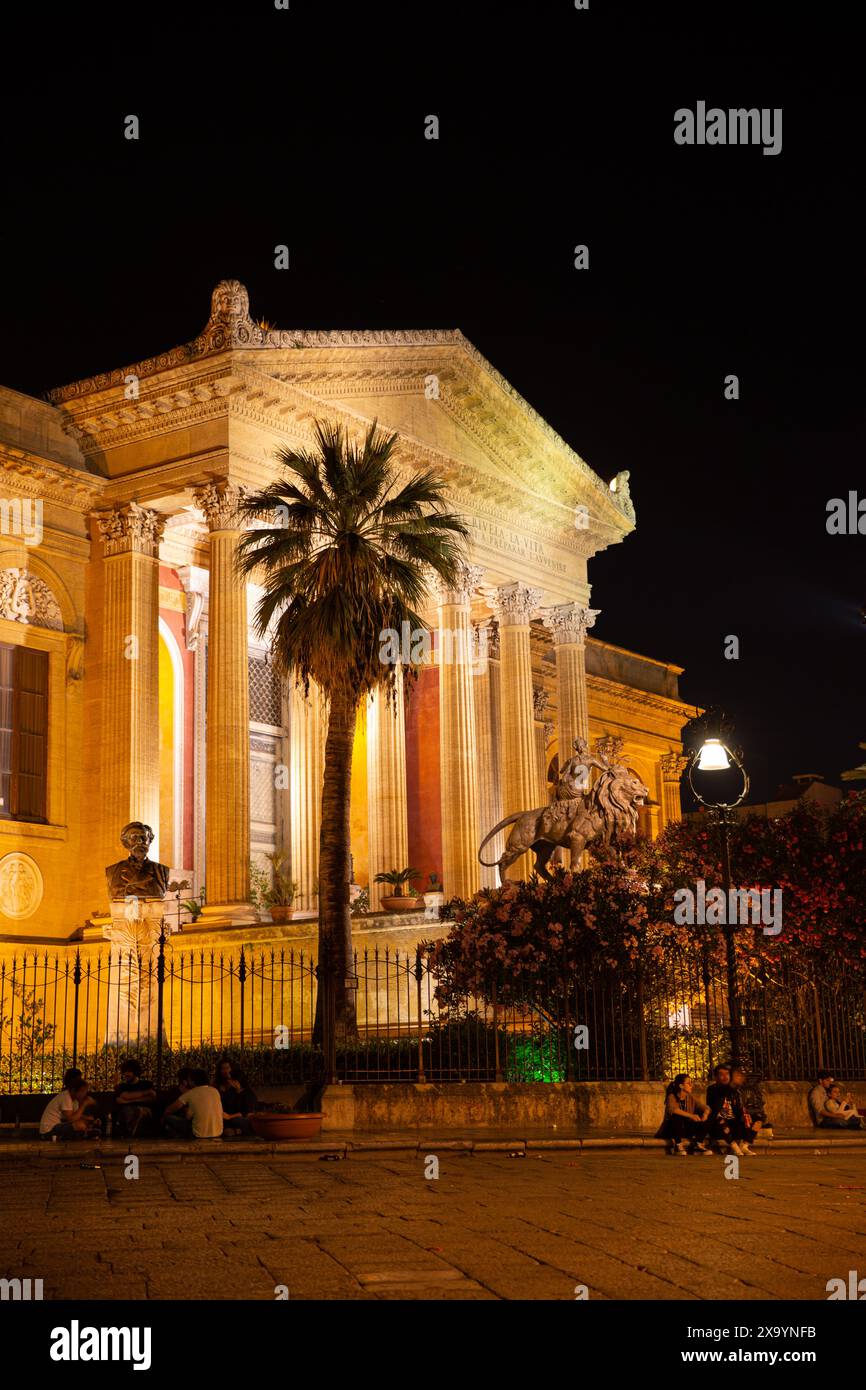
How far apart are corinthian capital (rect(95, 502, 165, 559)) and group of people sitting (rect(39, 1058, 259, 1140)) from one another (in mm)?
14344

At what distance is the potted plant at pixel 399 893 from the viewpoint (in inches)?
1241

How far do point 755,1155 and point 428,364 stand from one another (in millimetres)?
20989

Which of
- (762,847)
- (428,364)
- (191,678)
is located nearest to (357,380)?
(428,364)

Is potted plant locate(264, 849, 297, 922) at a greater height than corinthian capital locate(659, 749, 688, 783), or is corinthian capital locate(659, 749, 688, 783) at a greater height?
corinthian capital locate(659, 749, 688, 783)

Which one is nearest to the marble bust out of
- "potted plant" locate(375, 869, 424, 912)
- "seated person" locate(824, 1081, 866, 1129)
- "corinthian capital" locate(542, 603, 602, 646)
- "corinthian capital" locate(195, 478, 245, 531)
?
"potted plant" locate(375, 869, 424, 912)

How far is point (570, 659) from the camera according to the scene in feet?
127

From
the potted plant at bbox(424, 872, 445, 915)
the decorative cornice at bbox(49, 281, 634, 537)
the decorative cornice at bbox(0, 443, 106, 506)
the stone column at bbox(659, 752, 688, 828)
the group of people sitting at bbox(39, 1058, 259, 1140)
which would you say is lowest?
the group of people sitting at bbox(39, 1058, 259, 1140)

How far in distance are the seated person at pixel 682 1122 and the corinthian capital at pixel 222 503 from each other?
52.2 feet

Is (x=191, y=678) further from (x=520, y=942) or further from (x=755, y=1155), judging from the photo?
(x=755, y=1155)

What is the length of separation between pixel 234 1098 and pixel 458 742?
1637cm

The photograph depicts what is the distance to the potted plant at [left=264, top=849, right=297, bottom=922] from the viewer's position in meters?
33.3

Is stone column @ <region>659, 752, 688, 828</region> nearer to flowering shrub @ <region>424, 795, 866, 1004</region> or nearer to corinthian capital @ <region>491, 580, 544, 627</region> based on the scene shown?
corinthian capital @ <region>491, 580, 544, 627</region>

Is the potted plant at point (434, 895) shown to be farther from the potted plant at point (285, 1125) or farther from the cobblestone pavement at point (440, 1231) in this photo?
the cobblestone pavement at point (440, 1231)
